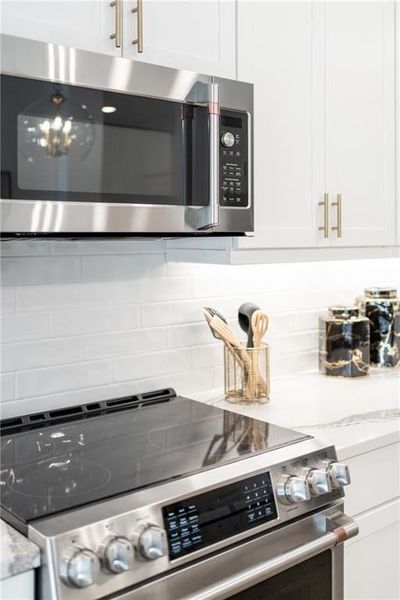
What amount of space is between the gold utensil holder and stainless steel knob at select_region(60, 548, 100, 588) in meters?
0.94

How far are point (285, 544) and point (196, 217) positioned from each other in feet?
2.48

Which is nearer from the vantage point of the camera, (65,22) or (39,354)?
(65,22)

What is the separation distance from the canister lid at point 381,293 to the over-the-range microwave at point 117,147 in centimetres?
98

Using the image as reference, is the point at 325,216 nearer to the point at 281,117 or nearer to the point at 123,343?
the point at 281,117

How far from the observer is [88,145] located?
4.62ft

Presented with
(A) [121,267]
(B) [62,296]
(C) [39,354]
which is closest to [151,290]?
(A) [121,267]

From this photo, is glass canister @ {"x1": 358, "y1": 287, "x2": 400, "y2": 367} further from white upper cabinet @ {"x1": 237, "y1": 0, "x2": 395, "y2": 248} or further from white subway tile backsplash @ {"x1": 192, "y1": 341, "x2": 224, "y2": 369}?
white subway tile backsplash @ {"x1": 192, "y1": 341, "x2": 224, "y2": 369}

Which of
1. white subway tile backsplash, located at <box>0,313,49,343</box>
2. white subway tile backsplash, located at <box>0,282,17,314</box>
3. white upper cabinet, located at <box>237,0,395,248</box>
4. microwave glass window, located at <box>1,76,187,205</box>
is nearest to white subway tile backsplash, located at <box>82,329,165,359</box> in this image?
white subway tile backsplash, located at <box>0,313,49,343</box>

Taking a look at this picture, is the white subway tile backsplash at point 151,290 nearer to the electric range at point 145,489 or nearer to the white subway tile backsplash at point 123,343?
the white subway tile backsplash at point 123,343

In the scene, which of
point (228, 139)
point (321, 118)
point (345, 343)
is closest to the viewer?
point (228, 139)

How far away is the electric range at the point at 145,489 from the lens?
3.69 feet

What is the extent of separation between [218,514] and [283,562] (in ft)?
0.64

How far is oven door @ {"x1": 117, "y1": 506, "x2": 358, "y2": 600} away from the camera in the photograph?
123 cm

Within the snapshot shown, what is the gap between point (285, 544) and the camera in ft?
4.62
